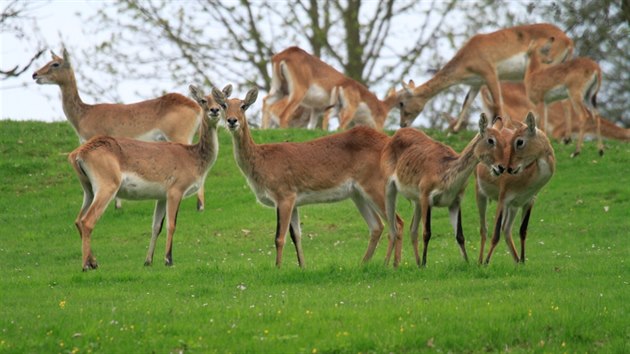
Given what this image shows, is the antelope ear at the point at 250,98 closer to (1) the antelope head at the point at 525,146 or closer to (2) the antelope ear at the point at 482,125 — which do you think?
(2) the antelope ear at the point at 482,125

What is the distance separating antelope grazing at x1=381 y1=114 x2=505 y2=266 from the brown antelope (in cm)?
34

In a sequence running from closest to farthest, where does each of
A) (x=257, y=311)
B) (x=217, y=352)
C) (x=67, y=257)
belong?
(x=217, y=352) → (x=257, y=311) → (x=67, y=257)

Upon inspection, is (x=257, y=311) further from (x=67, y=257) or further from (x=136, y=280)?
(x=67, y=257)

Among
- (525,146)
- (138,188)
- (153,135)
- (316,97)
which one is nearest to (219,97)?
(138,188)

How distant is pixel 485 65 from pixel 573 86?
1918mm

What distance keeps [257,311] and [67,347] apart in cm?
163

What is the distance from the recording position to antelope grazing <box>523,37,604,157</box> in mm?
19859

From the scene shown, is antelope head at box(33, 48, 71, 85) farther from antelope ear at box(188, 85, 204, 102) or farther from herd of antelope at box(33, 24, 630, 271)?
antelope ear at box(188, 85, 204, 102)

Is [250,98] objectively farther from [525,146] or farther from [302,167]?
[525,146]

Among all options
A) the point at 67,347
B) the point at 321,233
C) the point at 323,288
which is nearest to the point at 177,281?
the point at 323,288

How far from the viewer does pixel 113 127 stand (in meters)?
17.5

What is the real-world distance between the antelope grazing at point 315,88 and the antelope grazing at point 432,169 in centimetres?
1065

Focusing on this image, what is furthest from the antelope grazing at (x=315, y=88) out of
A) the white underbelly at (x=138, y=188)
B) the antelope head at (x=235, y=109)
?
the white underbelly at (x=138, y=188)

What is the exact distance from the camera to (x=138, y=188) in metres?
13.2
